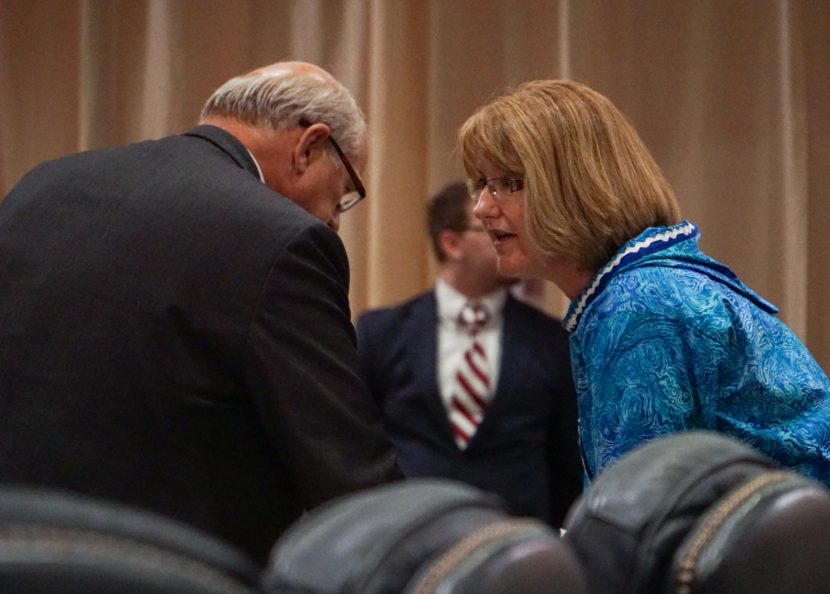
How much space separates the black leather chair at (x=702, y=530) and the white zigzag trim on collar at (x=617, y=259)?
0.94 meters

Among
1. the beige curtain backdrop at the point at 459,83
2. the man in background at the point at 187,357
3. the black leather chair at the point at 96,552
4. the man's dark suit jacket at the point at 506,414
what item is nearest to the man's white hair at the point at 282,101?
the man in background at the point at 187,357

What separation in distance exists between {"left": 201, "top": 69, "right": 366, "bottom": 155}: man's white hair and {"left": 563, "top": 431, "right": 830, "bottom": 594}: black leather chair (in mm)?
1402

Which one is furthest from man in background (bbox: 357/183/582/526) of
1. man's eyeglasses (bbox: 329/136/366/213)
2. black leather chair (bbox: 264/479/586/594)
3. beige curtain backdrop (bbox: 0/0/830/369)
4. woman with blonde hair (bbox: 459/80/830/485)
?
black leather chair (bbox: 264/479/586/594)

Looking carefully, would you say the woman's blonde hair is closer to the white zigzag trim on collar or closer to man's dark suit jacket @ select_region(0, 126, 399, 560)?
the white zigzag trim on collar

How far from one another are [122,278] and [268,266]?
213 mm

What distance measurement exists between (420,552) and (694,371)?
39.4 inches

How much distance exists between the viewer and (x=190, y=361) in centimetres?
175

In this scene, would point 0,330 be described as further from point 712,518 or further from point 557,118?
point 712,518

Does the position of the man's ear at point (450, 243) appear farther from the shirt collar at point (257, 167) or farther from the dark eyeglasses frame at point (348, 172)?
the shirt collar at point (257, 167)

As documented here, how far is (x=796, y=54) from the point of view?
4133mm

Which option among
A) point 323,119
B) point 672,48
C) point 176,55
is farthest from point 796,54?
point 323,119

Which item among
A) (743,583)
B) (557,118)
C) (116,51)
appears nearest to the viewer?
(743,583)

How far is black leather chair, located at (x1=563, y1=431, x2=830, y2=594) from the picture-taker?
0.79 metres

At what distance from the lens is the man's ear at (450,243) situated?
3490mm
